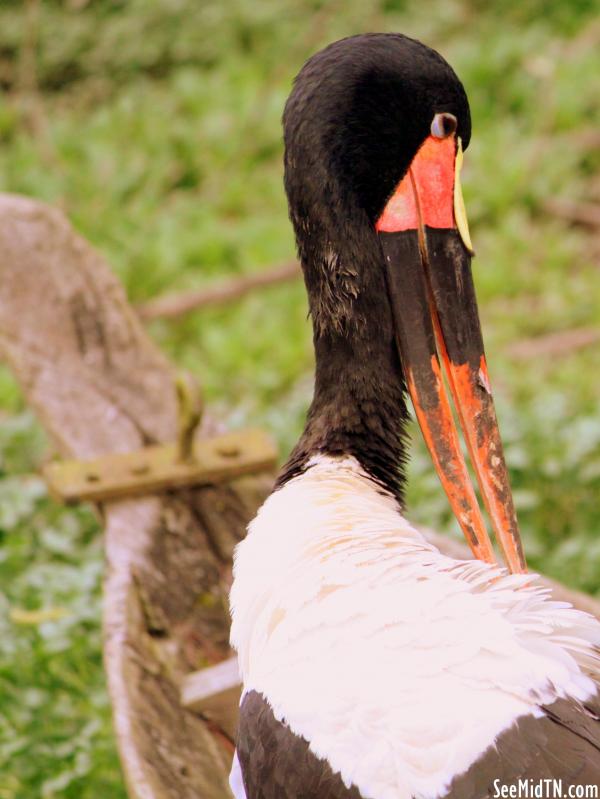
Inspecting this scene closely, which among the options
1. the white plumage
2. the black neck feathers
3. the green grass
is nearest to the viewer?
the white plumage

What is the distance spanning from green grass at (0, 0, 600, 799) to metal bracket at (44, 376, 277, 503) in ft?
1.55

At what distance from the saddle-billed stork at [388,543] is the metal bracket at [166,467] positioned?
687 millimetres

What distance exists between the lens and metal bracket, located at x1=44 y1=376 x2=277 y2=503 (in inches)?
124

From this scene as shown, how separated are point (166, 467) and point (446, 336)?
105cm

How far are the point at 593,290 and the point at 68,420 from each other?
10.3 ft

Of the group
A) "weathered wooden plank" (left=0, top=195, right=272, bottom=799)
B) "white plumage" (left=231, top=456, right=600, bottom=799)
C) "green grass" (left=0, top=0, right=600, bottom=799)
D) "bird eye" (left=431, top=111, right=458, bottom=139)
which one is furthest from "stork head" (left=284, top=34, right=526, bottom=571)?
"green grass" (left=0, top=0, right=600, bottom=799)

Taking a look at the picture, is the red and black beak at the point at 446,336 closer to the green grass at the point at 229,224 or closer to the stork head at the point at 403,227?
the stork head at the point at 403,227

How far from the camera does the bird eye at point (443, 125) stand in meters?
2.29

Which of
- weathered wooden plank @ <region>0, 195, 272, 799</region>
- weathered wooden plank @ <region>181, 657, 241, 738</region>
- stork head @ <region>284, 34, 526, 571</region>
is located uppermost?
stork head @ <region>284, 34, 526, 571</region>

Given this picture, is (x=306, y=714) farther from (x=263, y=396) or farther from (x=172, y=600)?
(x=263, y=396)

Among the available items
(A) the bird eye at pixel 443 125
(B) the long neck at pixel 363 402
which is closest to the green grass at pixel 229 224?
(B) the long neck at pixel 363 402

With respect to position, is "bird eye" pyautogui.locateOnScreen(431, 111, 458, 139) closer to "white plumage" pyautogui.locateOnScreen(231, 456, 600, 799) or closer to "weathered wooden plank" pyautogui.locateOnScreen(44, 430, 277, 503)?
"white plumage" pyautogui.locateOnScreen(231, 456, 600, 799)

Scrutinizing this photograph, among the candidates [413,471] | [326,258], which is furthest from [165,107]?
[326,258]

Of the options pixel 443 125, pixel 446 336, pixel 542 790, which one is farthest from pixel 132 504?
pixel 542 790
